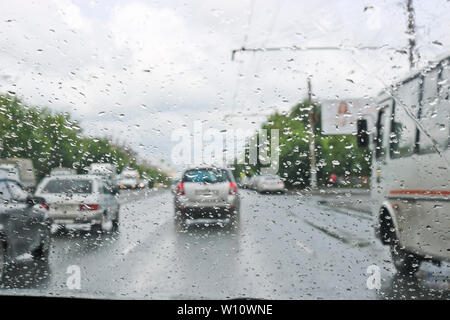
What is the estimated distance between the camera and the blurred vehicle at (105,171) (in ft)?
15.9

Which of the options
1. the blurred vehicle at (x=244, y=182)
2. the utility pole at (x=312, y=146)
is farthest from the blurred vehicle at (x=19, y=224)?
the utility pole at (x=312, y=146)

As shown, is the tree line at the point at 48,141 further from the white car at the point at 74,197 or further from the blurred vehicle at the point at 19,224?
the blurred vehicle at the point at 19,224

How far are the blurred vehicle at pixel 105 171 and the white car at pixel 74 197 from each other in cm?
5

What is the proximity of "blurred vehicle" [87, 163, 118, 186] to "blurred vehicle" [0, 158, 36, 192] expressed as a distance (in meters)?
0.54

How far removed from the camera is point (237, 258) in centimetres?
659

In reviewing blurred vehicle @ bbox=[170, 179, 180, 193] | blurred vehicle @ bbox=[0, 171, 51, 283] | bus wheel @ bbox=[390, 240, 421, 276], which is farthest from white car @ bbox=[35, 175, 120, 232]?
bus wheel @ bbox=[390, 240, 421, 276]

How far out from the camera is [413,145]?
5.02 meters

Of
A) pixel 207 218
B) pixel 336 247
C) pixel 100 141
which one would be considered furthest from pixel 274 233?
pixel 100 141

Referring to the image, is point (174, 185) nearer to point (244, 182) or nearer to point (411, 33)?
point (244, 182)

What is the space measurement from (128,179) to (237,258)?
2.18 meters

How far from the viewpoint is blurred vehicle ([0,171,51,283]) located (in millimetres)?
4699

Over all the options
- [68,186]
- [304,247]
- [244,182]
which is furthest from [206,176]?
[304,247]

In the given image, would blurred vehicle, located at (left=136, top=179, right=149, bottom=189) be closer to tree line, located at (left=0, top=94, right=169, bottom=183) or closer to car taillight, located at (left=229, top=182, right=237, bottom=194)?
tree line, located at (left=0, top=94, right=169, bottom=183)

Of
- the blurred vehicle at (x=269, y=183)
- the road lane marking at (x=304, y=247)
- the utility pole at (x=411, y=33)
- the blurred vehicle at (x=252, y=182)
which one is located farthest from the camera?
the road lane marking at (x=304, y=247)
